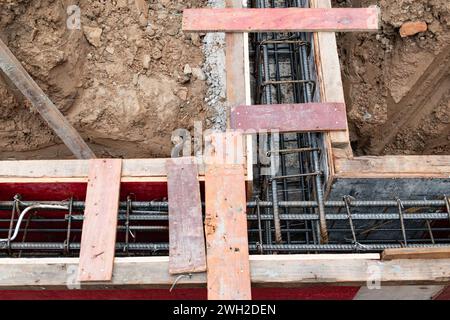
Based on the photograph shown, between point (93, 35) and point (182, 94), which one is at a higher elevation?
point (93, 35)

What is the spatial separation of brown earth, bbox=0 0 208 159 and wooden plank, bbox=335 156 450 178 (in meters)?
2.19

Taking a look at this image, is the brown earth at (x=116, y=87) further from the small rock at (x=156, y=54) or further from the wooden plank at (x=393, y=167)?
the wooden plank at (x=393, y=167)

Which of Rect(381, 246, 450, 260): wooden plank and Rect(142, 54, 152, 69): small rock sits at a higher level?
Rect(142, 54, 152, 69): small rock

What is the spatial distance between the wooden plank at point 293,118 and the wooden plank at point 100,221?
3.88ft

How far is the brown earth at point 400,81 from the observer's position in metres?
5.52

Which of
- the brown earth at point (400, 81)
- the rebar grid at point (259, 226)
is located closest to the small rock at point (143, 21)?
the brown earth at point (400, 81)

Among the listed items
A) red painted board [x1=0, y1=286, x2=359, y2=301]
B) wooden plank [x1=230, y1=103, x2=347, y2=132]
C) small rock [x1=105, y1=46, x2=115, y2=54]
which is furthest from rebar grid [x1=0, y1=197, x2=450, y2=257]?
small rock [x1=105, y1=46, x2=115, y2=54]

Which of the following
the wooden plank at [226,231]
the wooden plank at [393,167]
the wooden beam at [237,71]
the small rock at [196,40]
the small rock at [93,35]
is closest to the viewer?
the wooden plank at [226,231]

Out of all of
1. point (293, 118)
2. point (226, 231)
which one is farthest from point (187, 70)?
point (226, 231)

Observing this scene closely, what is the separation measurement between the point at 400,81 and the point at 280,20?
2058 mm

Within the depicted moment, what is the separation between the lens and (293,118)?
4.26 metres

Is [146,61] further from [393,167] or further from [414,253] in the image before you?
[414,253]

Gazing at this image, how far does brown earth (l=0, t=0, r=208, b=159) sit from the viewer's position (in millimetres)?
5504

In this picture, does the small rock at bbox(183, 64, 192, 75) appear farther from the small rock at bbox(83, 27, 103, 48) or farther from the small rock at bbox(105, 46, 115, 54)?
the small rock at bbox(83, 27, 103, 48)
